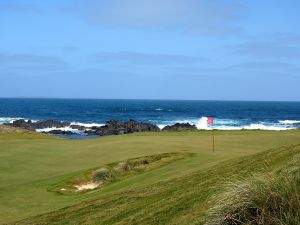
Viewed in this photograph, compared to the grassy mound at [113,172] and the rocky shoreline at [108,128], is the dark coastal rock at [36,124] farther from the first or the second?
the grassy mound at [113,172]

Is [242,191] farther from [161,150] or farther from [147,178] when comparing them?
[161,150]

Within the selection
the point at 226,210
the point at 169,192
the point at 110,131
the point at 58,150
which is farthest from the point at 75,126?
the point at 226,210

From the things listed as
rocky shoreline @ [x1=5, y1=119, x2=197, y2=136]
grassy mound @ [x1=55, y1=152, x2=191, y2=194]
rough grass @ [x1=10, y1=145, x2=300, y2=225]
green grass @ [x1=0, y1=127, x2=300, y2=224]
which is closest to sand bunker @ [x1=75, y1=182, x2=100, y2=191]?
grassy mound @ [x1=55, y1=152, x2=191, y2=194]

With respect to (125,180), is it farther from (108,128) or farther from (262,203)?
(108,128)

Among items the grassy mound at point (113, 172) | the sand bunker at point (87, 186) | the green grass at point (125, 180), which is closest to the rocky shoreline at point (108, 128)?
the green grass at point (125, 180)

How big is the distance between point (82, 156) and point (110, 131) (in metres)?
50.7

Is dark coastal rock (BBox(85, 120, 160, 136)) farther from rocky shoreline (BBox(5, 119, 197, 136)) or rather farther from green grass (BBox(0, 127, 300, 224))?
green grass (BBox(0, 127, 300, 224))

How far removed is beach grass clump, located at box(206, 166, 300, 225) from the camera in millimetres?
5965

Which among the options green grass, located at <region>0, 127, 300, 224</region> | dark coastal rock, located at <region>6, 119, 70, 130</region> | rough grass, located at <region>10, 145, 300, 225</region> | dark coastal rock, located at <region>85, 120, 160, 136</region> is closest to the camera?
rough grass, located at <region>10, 145, 300, 225</region>

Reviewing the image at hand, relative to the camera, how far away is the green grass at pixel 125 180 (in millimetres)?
10219

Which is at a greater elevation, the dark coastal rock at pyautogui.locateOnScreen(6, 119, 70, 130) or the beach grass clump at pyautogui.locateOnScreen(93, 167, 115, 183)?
the beach grass clump at pyautogui.locateOnScreen(93, 167, 115, 183)

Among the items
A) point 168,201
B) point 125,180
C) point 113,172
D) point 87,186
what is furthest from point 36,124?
point 168,201

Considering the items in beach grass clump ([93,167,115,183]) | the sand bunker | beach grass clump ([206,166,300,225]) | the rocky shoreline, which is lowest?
the rocky shoreline

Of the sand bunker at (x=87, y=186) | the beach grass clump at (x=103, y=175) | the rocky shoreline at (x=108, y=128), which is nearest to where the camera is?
the sand bunker at (x=87, y=186)
